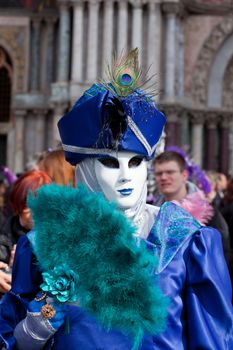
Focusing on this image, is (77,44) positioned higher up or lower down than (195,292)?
higher up

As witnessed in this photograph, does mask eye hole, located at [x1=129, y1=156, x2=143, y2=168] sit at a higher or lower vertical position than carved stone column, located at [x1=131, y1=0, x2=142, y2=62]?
lower

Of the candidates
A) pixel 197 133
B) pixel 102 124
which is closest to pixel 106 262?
pixel 102 124

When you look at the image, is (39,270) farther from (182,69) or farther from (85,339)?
(182,69)

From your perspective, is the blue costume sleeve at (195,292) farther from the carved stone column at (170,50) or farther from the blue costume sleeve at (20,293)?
the carved stone column at (170,50)

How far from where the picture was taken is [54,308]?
2338 millimetres

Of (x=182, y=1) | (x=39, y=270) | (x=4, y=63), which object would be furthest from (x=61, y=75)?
(x=39, y=270)

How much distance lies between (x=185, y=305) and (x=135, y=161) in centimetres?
54

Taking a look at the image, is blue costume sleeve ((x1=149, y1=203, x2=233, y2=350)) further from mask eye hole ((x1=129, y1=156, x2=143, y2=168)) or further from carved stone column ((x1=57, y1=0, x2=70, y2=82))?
carved stone column ((x1=57, y1=0, x2=70, y2=82))

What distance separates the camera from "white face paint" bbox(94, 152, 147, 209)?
2.42 metres

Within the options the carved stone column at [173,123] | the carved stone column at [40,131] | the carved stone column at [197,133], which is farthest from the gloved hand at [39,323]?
the carved stone column at [197,133]

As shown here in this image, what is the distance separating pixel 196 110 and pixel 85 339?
49.5 ft

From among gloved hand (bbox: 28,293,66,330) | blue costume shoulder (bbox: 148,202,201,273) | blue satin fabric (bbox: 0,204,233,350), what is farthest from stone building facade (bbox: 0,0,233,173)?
gloved hand (bbox: 28,293,66,330)

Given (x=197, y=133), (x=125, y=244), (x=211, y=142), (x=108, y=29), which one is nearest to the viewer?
(x=125, y=244)

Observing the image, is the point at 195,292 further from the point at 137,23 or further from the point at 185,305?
the point at 137,23
